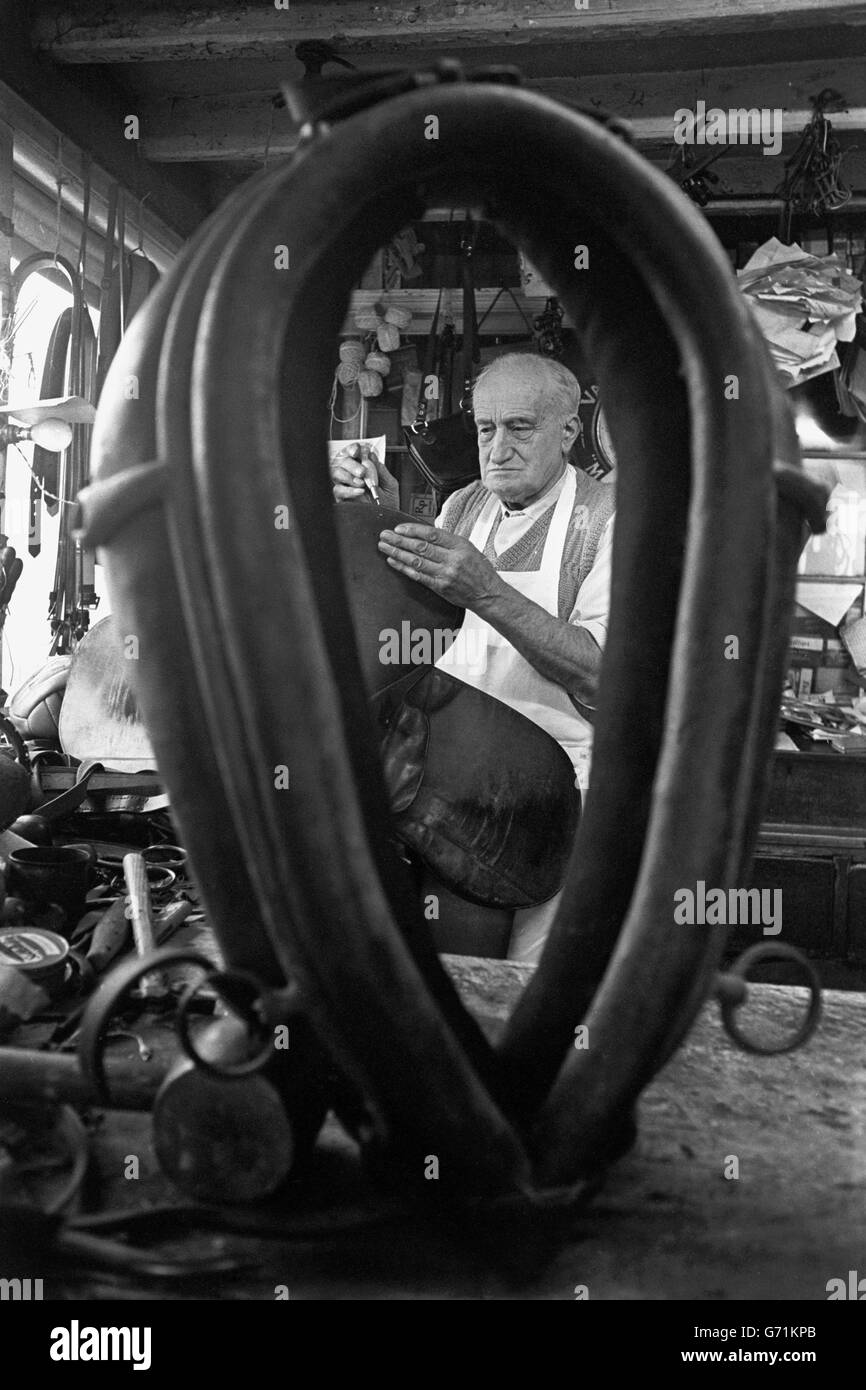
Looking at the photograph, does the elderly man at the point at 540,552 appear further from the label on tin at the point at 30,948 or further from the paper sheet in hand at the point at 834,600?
the paper sheet in hand at the point at 834,600

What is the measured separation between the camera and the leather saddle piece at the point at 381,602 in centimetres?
96

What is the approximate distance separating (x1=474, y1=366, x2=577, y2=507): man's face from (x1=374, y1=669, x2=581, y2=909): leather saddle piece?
0.62m

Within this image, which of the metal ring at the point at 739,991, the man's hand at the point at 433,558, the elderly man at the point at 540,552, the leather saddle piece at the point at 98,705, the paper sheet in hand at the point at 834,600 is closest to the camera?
the metal ring at the point at 739,991

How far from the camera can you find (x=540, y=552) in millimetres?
1828

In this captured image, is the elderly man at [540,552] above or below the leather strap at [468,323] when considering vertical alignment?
below

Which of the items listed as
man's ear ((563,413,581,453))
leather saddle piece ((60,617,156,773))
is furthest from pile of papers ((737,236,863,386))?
leather saddle piece ((60,617,156,773))

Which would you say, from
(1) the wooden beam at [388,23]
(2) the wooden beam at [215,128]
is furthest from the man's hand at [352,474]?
(2) the wooden beam at [215,128]

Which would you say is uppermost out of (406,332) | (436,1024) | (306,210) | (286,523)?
(406,332)

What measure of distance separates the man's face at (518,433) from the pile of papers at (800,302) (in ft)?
4.48

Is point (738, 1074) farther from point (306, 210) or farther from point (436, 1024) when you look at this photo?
point (306, 210)

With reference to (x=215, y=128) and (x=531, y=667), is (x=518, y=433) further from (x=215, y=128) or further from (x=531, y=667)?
(x=215, y=128)

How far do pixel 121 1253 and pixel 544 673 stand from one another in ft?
4.08

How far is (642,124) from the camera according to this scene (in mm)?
2812
